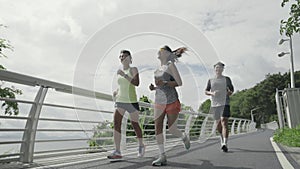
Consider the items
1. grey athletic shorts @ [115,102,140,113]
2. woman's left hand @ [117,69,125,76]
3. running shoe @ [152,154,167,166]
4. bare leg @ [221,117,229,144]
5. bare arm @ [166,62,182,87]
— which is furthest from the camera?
bare leg @ [221,117,229,144]

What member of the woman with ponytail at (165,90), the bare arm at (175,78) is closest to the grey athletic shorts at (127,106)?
the woman with ponytail at (165,90)

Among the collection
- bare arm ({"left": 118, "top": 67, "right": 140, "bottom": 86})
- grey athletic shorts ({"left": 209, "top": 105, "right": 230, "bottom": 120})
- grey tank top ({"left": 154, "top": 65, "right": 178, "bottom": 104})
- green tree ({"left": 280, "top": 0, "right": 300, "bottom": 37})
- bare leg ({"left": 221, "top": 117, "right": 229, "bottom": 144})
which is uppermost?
green tree ({"left": 280, "top": 0, "right": 300, "bottom": 37})

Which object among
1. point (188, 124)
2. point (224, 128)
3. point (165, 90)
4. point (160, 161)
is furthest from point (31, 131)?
point (188, 124)

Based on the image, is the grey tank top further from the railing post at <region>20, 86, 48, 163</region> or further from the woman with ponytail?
the railing post at <region>20, 86, 48, 163</region>

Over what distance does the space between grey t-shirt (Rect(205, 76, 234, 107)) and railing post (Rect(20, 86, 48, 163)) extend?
3.94 m

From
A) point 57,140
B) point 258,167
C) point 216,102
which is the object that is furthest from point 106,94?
point 258,167

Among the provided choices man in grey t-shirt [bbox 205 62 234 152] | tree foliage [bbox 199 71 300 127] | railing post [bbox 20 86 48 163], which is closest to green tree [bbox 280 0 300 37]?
man in grey t-shirt [bbox 205 62 234 152]

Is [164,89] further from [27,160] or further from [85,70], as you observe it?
[27,160]

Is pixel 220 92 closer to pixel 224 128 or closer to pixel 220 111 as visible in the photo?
pixel 220 111

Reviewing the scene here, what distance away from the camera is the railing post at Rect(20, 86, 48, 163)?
4.19 meters

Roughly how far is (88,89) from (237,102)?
109 metres

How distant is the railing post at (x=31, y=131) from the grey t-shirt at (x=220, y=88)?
12.9ft

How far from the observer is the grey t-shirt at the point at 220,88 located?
23.3ft

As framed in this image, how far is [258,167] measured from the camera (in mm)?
4281
